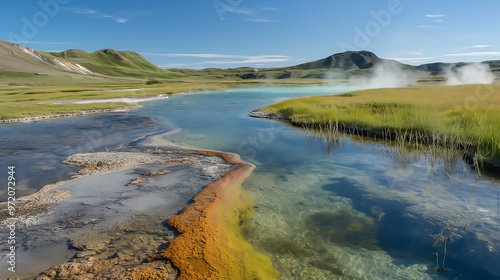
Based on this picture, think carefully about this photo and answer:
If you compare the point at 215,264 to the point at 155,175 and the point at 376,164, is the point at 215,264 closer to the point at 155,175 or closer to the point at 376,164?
the point at 155,175

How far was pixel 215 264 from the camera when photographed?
5746 millimetres

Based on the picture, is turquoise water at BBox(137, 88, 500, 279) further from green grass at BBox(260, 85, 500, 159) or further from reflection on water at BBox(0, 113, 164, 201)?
reflection on water at BBox(0, 113, 164, 201)

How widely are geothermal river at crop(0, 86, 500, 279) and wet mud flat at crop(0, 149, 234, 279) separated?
195 centimetres

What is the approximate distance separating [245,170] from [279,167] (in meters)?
1.88

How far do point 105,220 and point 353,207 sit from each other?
7.37 metres

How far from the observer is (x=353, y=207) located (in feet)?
29.6

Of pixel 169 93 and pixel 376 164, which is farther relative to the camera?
pixel 169 93

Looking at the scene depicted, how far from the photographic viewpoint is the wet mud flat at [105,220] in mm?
5586

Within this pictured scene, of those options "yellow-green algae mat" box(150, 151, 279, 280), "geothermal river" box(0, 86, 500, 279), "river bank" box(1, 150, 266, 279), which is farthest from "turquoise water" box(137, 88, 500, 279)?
"river bank" box(1, 150, 266, 279)

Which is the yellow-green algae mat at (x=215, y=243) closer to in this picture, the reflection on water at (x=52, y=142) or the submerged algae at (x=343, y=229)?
the submerged algae at (x=343, y=229)

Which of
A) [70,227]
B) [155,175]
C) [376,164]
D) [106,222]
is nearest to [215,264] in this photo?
[106,222]

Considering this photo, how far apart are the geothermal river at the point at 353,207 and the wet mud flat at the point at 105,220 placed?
1954 millimetres

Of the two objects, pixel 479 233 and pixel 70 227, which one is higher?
pixel 70 227

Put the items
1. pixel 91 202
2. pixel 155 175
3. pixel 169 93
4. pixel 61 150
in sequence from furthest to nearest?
pixel 169 93 → pixel 61 150 → pixel 155 175 → pixel 91 202
